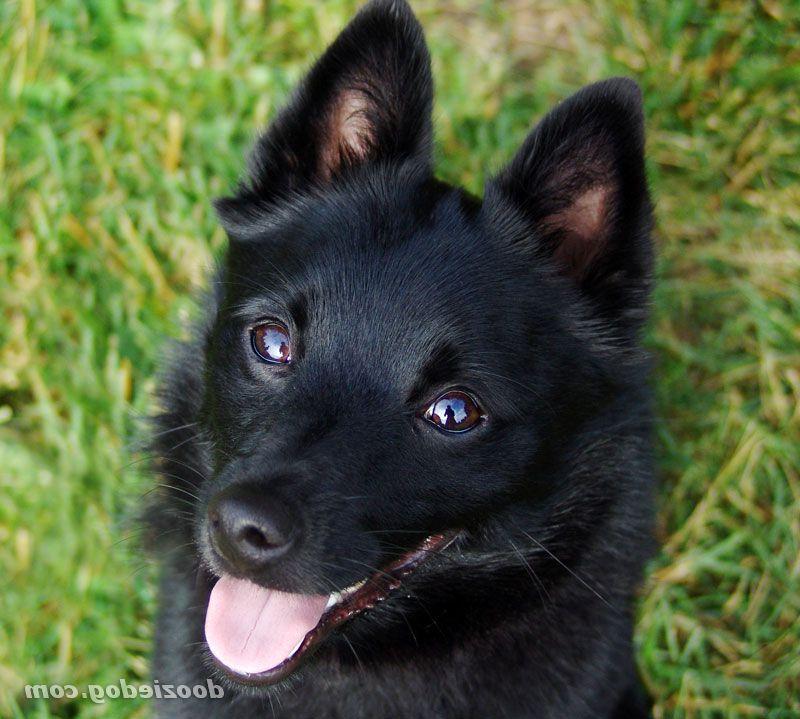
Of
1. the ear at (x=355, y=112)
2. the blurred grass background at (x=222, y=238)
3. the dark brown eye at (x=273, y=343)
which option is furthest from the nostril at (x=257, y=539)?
the blurred grass background at (x=222, y=238)

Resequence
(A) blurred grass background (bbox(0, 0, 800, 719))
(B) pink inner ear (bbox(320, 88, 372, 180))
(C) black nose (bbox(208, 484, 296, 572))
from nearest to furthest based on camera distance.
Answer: (C) black nose (bbox(208, 484, 296, 572)) → (B) pink inner ear (bbox(320, 88, 372, 180)) → (A) blurred grass background (bbox(0, 0, 800, 719))

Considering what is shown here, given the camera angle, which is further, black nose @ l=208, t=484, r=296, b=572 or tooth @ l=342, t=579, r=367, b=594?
tooth @ l=342, t=579, r=367, b=594

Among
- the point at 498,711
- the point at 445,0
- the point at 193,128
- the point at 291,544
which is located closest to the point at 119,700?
the point at 498,711

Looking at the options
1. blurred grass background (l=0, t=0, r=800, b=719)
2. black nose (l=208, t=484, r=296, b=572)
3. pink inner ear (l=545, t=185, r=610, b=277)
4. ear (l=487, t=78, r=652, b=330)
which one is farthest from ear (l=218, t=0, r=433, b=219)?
blurred grass background (l=0, t=0, r=800, b=719)

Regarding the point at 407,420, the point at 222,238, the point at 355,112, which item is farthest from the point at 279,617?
the point at 222,238

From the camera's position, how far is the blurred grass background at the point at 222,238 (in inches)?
147

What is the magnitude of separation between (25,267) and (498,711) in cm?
277

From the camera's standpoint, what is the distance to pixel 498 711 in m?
2.71

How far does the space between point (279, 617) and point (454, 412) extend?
70 cm

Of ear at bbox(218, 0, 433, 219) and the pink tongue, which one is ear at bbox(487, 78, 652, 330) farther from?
the pink tongue

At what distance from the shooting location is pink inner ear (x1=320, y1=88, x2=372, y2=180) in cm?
276

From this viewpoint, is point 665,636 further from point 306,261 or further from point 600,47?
point 600,47

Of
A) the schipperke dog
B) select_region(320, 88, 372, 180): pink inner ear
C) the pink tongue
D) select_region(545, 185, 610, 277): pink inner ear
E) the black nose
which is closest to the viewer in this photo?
the black nose

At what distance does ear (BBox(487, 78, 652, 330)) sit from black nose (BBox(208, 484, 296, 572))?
1057 millimetres
